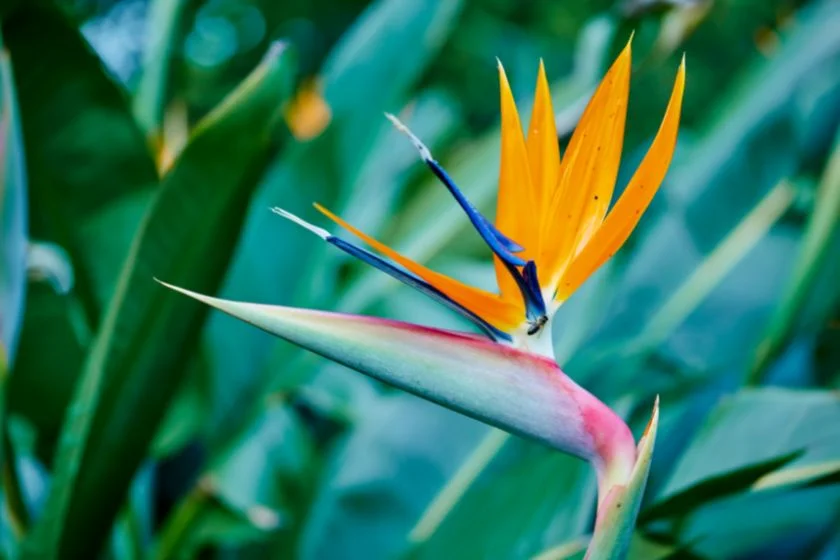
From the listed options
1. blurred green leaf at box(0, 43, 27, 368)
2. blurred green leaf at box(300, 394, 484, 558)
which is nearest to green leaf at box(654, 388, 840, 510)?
blurred green leaf at box(300, 394, 484, 558)

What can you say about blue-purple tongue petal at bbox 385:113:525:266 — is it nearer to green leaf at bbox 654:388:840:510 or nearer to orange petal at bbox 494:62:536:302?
orange petal at bbox 494:62:536:302

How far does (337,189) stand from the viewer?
742 millimetres

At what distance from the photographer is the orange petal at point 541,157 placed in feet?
1.08

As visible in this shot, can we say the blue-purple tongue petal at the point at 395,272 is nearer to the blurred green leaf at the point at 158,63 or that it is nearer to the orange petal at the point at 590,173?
the orange petal at the point at 590,173

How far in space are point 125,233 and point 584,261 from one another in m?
0.43

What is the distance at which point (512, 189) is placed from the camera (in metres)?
0.34

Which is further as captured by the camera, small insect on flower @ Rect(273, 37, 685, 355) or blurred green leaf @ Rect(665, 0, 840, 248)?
blurred green leaf @ Rect(665, 0, 840, 248)

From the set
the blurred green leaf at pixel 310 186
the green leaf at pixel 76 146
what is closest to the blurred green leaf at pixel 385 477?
the blurred green leaf at pixel 310 186

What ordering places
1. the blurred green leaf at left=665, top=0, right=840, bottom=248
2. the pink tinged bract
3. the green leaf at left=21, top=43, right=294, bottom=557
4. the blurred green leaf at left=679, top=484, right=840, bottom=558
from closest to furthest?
the pink tinged bract < the green leaf at left=21, top=43, right=294, bottom=557 < the blurred green leaf at left=679, top=484, right=840, bottom=558 < the blurred green leaf at left=665, top=0, right=840, bottom=248

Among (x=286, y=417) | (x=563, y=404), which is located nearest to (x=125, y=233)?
(x=286, y=417)

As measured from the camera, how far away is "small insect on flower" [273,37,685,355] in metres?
0.31

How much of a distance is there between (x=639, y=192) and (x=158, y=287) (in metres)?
0.29

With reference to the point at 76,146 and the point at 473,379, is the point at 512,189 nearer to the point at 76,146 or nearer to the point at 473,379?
Answer: the point at 473,379

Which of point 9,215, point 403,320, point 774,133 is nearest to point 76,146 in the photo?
point 9,215
